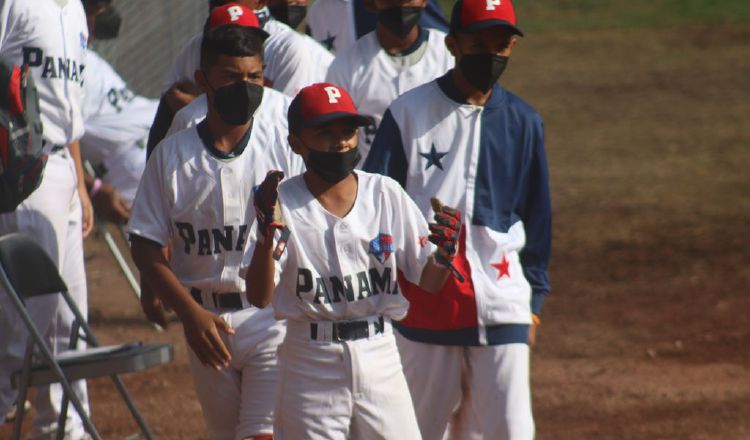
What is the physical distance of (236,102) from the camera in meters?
5.50

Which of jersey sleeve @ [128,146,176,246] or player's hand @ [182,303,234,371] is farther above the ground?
jersey sleeve @ [128,146,176,246]

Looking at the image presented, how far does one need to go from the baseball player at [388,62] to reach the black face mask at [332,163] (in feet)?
6.53

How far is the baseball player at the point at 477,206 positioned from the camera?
5613 mm

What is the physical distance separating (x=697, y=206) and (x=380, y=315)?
8.96 meters

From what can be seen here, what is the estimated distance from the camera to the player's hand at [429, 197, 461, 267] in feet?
15.6

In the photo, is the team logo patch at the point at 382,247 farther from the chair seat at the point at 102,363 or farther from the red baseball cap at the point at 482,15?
the chair seat at the point at 102,363

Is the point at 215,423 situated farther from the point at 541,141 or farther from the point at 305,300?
the point at 541,141

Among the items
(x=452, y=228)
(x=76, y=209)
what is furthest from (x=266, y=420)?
(x=76, y=209)

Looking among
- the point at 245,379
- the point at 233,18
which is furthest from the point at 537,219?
the point at 233,18

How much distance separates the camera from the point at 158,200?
5.45 m

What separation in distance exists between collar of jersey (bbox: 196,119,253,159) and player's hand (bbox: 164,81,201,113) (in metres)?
0.94

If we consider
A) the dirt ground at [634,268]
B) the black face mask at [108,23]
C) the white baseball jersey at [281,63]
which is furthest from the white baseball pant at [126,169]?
the white baseball jersey at [281,63]

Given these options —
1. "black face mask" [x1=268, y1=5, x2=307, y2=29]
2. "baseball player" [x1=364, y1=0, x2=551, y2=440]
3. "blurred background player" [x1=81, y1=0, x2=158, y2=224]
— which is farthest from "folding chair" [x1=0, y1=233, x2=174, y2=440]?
"blurred background player" [x1=81, y1=0, x2=158, y2=224]

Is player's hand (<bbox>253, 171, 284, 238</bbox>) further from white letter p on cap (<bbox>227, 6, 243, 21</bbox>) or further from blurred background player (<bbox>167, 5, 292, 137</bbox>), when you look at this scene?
white letter p on cap (<bbox>227, 6, 243, 21</bbox>)
